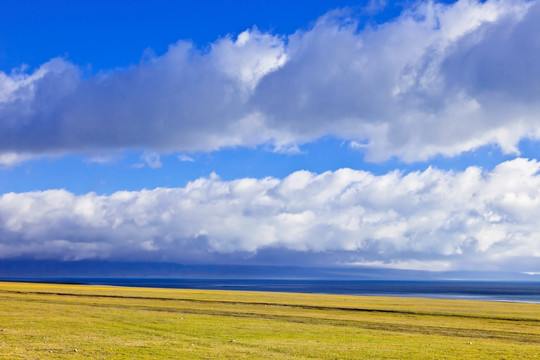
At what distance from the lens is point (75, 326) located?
131 ft

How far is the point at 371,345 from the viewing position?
34188 mm

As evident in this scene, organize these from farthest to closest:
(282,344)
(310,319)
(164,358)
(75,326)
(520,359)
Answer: (310,319), (75,326), (282,344), (520,359), (164,358)

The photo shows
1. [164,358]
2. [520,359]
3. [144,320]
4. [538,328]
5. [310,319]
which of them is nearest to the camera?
[164,358]

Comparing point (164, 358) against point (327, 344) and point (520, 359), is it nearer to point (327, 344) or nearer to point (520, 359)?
point (327, 344)

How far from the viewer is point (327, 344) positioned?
112ft

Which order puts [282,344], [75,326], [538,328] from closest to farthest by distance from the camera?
1. [282,344]
2. [75,326]
3. [538,328]

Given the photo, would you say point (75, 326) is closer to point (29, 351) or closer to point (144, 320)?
point (144, 320)

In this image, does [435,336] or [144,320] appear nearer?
[435,336]

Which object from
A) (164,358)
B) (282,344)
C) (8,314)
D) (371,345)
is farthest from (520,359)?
(8,314)

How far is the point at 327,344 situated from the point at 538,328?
27892 mm

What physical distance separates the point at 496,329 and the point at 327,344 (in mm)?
22647

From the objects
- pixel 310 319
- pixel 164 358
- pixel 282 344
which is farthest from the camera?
pixel 310 319

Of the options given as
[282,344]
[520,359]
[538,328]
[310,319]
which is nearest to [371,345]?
[282,344]

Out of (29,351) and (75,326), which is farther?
(75,326)
